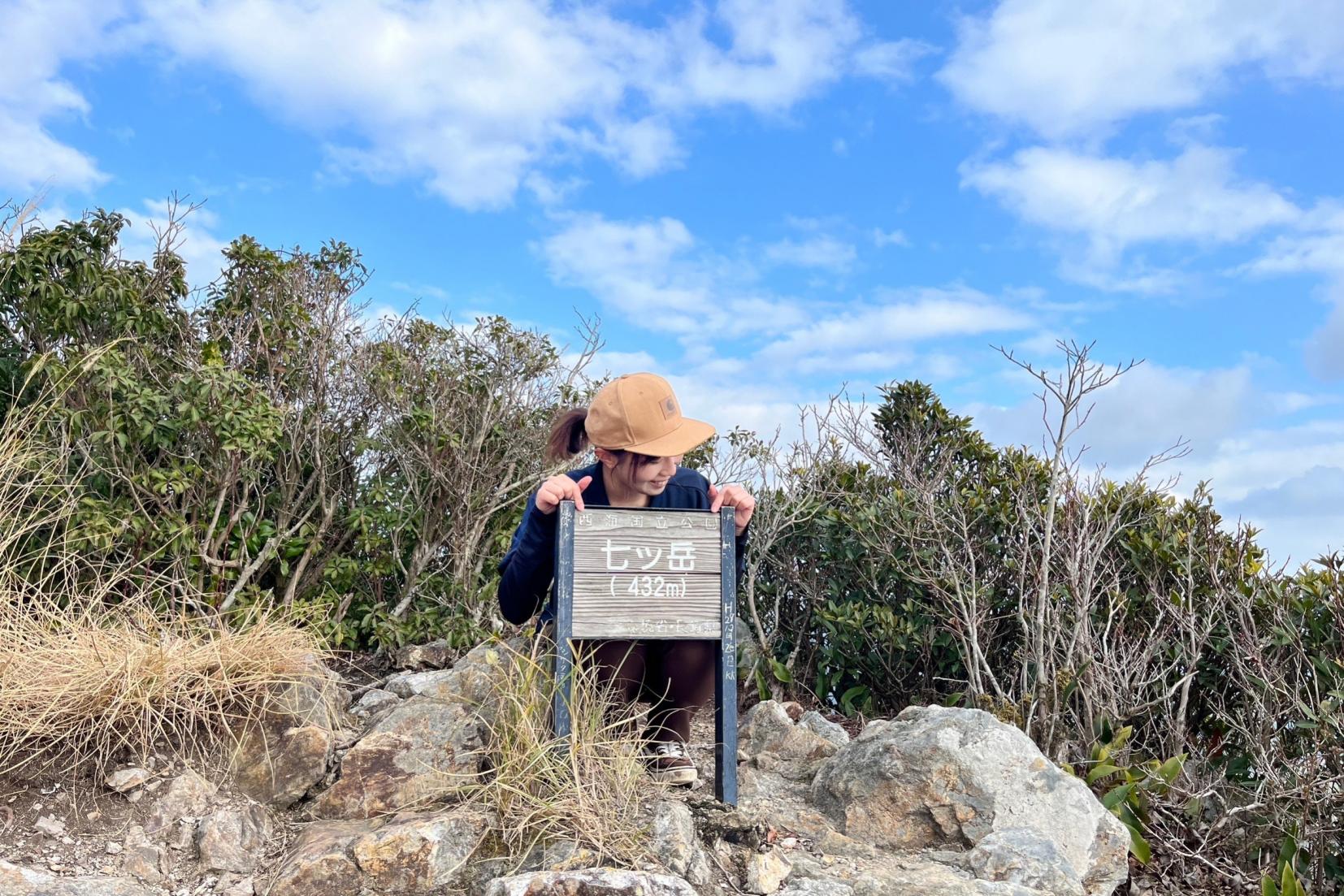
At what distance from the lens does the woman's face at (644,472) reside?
12.2ft

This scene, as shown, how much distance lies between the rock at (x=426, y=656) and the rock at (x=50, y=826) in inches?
84.5

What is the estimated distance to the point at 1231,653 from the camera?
5047mm

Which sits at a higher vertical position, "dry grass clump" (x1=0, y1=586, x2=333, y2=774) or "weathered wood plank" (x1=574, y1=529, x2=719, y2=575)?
"weathered wood plank" (x1=574, y1=529, x2=719, y2=575)

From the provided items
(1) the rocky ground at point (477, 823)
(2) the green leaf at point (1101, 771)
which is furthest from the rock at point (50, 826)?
(2) the green leaf at point (1101, 771)

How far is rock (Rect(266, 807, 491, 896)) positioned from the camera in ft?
11.0

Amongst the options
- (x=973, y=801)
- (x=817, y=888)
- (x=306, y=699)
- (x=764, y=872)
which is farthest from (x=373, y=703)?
(x=973, y=801)

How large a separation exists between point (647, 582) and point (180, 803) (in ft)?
6.26

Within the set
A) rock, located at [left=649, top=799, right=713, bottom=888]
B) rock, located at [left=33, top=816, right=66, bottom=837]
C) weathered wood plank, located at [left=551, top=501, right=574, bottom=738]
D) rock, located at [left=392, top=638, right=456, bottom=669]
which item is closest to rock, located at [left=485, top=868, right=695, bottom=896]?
rock, located at [left=649, top=799, right=713, bottom=888]

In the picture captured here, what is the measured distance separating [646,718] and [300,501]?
318 centimetres

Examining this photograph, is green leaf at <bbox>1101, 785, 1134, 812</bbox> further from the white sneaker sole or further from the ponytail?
the ponytail

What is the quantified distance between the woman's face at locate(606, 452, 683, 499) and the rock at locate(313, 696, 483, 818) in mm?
1082

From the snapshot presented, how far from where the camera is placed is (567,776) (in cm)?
344

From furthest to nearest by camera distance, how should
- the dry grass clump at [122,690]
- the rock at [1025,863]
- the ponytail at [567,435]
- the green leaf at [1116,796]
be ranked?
the green leaf at [1116,796] → the ponytail at [567,435] → the dry grass clump at [122,690] → the rock at [1025,863]

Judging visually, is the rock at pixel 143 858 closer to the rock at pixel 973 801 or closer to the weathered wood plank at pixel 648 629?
the weathered wood plank at pixel 648 629
